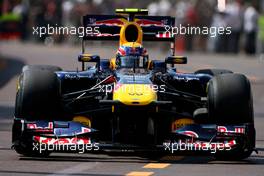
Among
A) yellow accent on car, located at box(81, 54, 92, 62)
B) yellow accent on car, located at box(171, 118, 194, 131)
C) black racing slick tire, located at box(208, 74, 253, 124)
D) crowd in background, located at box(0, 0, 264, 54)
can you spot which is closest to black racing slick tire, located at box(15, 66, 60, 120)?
yellow accent on car, located at box(171, 118, 194, 131)

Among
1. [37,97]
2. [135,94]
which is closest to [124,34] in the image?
[135,94]

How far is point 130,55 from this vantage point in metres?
16.8

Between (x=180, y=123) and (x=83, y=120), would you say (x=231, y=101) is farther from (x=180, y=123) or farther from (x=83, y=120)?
(x=83, y=120)

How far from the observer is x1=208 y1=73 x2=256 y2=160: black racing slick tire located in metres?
15.2

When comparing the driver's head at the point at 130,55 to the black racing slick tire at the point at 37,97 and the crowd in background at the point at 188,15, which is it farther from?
the crowd in background at the point at 188,15

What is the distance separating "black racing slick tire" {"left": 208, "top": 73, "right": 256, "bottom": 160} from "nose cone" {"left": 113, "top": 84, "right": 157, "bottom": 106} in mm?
763

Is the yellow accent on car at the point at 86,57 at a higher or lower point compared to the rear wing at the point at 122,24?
lower

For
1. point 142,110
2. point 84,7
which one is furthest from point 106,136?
point 84,7

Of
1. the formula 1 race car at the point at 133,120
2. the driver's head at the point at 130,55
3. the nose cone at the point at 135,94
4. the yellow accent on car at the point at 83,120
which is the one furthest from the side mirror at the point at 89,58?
the nose cone at the point at 135,94

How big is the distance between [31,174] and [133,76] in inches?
109

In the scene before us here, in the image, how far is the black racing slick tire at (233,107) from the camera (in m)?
15.2

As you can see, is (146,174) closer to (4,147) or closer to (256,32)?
(4,147)

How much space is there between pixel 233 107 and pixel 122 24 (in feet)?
10.4

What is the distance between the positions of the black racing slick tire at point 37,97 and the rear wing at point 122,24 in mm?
2531
